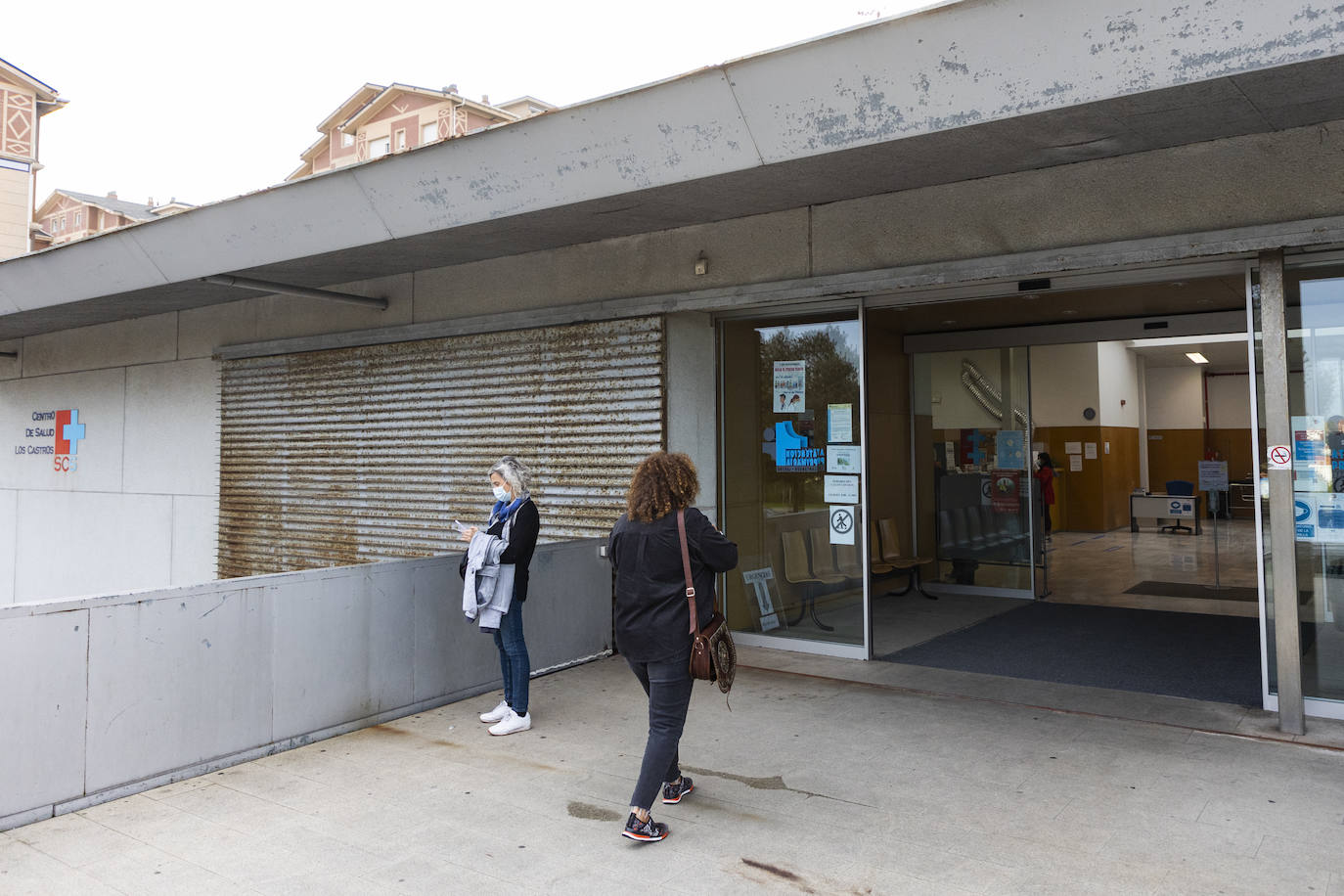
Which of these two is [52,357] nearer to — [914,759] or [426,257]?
[426,257]

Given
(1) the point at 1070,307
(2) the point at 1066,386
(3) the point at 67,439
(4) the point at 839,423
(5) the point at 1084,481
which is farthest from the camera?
(5) the point at 1084,481

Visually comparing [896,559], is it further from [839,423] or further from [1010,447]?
[839,423]

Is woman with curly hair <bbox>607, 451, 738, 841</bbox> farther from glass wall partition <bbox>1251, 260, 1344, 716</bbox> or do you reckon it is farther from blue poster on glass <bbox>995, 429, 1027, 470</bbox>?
blue poster on glass <bbox>995, 429, 1027, 470</bbox>

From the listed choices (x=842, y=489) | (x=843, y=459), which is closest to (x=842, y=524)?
(x=842, y=489)

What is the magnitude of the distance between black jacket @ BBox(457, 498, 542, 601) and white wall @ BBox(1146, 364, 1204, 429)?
1974cm

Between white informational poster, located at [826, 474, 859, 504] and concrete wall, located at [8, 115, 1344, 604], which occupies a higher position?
concrete wall, located at [8, 115, 1344, 604]

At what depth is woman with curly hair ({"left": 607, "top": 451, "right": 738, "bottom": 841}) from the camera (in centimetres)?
380

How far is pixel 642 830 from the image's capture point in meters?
3.77

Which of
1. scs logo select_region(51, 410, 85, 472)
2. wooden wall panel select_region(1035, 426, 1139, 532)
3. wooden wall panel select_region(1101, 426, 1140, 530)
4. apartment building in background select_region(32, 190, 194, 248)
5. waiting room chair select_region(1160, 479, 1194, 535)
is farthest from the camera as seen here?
apartment building in background select_region(32, 190, 194, 248)

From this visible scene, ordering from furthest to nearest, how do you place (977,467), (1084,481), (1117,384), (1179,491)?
1. (1117,384)
2. (1084,481)
3. (1179,491)
4. (977,467)

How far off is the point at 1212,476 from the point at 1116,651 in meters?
6.98

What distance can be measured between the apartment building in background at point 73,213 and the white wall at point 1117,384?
28902 mm

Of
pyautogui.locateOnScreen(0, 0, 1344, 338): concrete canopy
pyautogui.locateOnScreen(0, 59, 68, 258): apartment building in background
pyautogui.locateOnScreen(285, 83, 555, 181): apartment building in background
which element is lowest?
pyautogui.locateOnScreen(0, 0, 1344, 338): concrete canopy

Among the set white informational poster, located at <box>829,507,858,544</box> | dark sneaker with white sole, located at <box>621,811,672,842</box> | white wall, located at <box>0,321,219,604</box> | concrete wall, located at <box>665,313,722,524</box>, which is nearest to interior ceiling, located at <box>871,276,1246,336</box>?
concrete wall, located at <box>665,313,722,524</box>
